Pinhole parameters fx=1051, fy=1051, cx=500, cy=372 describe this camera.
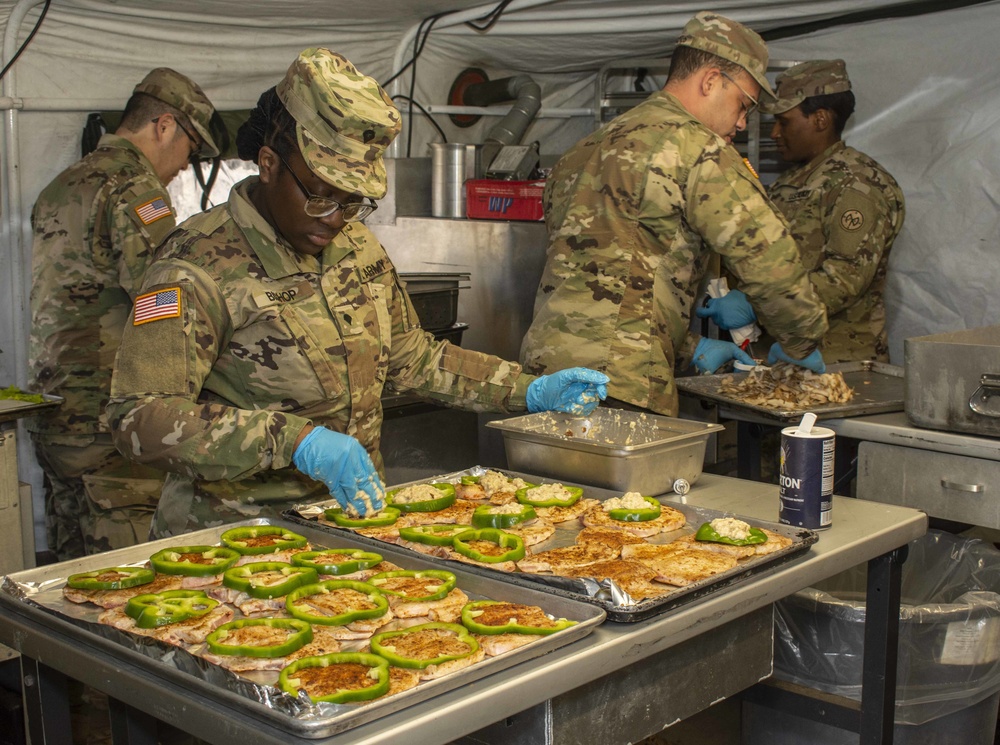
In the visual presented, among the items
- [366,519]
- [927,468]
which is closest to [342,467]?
[366,519]

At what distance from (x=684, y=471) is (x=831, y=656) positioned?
662 millimetres

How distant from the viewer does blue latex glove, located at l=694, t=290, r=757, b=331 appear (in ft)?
13.1

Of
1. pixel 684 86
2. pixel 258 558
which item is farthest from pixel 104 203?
pixel 258 558

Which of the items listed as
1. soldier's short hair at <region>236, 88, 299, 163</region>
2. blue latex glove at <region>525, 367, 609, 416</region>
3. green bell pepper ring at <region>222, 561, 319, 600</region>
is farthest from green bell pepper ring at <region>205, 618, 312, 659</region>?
blue latex glove at <region>525, 367, 609, 416</region>

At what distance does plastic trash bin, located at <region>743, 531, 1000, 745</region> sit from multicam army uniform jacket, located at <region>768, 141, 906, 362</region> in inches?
67.0

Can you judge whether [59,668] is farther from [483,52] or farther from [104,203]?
[483,52]

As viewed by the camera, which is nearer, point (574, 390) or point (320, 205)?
point (320, 205)

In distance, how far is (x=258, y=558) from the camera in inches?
75.7

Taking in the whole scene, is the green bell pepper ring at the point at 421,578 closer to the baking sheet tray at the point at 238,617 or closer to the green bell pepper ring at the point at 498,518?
the baking sheet tray at the point at 238,617

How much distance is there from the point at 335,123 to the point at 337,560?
2.83 ft

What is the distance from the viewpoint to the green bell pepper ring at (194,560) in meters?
1.82

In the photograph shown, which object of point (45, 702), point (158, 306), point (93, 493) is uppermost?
point (158, 306)

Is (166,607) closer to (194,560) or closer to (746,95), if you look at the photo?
(194,560)

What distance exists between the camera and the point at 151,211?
3.77m
